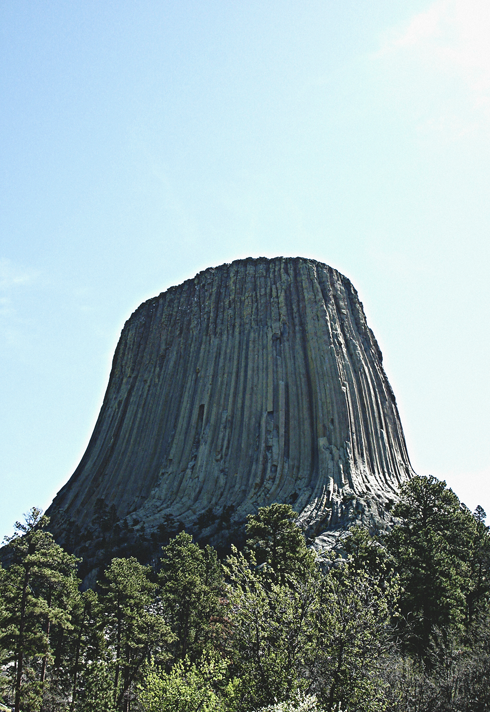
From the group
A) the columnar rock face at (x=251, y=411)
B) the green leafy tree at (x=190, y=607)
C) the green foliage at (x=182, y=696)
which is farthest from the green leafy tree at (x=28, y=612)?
the columnar rock face at (x=251, y=411)

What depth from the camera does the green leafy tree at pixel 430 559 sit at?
22.2 meters

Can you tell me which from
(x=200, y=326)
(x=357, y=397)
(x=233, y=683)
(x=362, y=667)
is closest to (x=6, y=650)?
(x=233, y=683)

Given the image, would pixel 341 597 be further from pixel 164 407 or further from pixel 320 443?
pixel 164 407

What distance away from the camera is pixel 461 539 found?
89.7ft

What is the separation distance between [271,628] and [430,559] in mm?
12747

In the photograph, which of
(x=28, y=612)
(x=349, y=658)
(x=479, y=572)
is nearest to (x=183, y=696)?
(x=349, y=658)

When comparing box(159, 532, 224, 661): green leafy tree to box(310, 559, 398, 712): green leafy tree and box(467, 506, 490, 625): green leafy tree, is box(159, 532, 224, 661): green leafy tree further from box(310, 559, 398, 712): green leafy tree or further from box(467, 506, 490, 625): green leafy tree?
box(467, 506, 490, 625): green leafy tree

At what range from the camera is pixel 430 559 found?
23.8 m

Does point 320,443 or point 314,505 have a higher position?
point 320,443

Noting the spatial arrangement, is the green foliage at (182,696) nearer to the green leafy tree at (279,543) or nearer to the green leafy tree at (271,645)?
the green leafy tree at (271,645)

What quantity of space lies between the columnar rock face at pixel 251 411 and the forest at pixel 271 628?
1299 cm

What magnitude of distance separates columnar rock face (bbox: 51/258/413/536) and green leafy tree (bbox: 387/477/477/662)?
1182cm

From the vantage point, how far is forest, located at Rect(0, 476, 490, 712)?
42.4 feet

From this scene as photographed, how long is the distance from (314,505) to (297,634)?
29.4 m
